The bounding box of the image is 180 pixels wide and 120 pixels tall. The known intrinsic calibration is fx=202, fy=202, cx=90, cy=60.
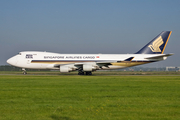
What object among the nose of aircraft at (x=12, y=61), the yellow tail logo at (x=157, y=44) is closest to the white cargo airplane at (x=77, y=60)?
the nose of aircraft at (x=12, y=61)

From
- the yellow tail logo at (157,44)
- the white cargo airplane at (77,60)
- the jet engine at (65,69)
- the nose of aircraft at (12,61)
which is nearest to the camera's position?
the jet engine at (65,69)

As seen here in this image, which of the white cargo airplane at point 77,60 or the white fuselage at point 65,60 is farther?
the white fuselage at point 65,60

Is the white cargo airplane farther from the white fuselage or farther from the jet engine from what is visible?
the jet engine

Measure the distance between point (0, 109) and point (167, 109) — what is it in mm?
6819

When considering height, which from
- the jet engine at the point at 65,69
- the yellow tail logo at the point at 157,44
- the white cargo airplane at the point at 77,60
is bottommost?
the jet engine at the point at 65,69

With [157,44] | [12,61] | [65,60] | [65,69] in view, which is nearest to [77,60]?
[65,60]

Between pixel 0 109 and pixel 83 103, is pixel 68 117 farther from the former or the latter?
pixel 0 109

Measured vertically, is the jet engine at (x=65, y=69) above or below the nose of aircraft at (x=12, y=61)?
below

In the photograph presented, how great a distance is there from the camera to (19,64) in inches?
1457

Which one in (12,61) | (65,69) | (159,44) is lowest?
(65,69)

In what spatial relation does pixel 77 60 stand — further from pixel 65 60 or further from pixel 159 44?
pixel 159 44

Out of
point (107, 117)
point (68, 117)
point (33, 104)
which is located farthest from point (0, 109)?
point (107, 117)

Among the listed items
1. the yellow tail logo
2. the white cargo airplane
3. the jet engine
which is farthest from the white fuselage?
the jet engine

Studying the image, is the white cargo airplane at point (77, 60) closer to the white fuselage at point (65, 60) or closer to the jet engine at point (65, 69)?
the white fuselage at point (65, 60)
